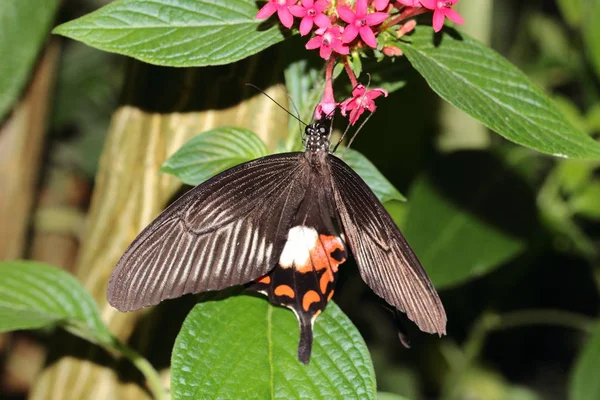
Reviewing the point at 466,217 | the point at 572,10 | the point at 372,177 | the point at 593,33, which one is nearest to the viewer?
the point at 372,177

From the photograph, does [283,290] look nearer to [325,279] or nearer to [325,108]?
[325,279]

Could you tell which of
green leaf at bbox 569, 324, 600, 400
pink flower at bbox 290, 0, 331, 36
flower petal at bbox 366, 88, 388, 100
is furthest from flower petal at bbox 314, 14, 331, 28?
green leaf at bbox 569, 324, 600, 400

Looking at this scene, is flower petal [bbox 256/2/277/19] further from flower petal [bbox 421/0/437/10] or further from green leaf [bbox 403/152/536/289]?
green leaf [bbox 403/152/536/289]

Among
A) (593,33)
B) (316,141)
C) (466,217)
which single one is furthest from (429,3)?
(593,33)

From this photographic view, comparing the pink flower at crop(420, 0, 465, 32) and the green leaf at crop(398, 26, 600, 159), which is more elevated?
the pink flower at crop(420, 0, 465, 32)

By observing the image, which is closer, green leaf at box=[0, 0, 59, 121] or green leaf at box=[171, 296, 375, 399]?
A: green leaf at box=[171, 296, 375, 399]

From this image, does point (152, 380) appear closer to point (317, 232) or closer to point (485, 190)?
point (317, 232)
